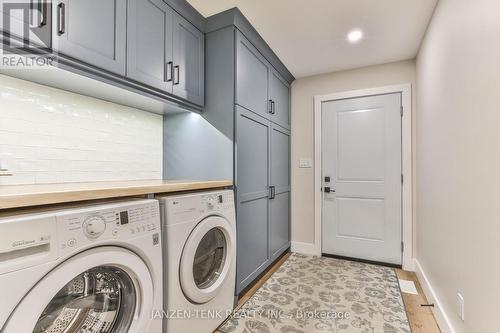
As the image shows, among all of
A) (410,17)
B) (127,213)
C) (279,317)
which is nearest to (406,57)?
(410,17)

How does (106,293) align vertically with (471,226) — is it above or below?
below

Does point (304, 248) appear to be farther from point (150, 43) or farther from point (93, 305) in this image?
point (150, 43)

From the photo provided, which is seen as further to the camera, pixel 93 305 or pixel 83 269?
pixel 93 305

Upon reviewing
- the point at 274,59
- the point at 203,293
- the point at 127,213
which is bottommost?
the point at 203,293

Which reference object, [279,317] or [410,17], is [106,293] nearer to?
[279,317]

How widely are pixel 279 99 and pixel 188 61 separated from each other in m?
1.31

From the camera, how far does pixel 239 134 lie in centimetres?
198

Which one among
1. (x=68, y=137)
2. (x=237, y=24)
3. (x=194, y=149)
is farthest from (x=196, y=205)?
(x=237, y=24)

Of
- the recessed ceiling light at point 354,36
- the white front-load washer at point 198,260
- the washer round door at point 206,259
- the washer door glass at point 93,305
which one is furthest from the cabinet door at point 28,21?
the recessed ceiling light at point 354,36

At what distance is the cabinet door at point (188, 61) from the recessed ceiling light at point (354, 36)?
4.33ft

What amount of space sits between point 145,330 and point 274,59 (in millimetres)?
2552

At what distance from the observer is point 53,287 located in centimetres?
78

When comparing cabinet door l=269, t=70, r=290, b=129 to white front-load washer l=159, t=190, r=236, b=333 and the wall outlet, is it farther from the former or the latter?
the wall outlet

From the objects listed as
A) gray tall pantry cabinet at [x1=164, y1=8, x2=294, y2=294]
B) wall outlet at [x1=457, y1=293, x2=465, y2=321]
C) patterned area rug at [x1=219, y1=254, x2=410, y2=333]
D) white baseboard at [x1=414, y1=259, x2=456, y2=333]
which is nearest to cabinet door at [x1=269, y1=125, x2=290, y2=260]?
gray tall pantry cabinet at [x1=164, y1=8, x2=294, y2=294]
